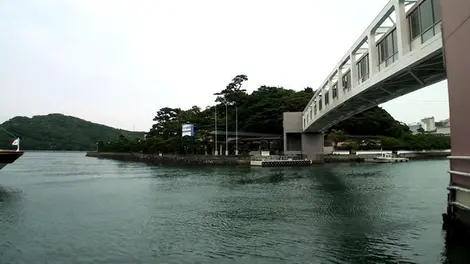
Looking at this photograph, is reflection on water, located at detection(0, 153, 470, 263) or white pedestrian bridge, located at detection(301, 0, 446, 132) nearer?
reflection on water, located at detection(0, 153, 470, 263)

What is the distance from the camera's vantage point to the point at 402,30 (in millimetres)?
17547

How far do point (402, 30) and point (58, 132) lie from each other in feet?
506

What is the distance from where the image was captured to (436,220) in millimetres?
15398

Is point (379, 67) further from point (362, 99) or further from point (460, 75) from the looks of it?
point (460, 75)

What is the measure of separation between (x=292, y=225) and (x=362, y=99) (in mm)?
17614

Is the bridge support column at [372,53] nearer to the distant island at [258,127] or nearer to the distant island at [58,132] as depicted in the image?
the distant island at [258,127]

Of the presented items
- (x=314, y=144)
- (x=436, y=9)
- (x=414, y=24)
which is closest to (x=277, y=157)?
(x=314, y=144)

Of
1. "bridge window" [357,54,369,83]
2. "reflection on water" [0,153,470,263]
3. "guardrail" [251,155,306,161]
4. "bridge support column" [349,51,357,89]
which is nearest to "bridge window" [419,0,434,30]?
"bridge window" [357,54,369,83]

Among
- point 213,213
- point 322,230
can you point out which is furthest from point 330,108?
point 322,230

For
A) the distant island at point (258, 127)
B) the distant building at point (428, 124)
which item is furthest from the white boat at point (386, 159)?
the distant building at point (428, 124)

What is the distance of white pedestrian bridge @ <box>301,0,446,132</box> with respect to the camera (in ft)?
51.3

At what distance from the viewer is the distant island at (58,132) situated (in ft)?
416

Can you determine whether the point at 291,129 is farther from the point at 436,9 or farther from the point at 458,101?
the point at 458,101

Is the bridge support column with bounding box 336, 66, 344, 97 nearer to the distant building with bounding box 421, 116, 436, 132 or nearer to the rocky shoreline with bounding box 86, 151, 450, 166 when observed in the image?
the rocky shoreline with bounding box 86, 151, 450, 166
